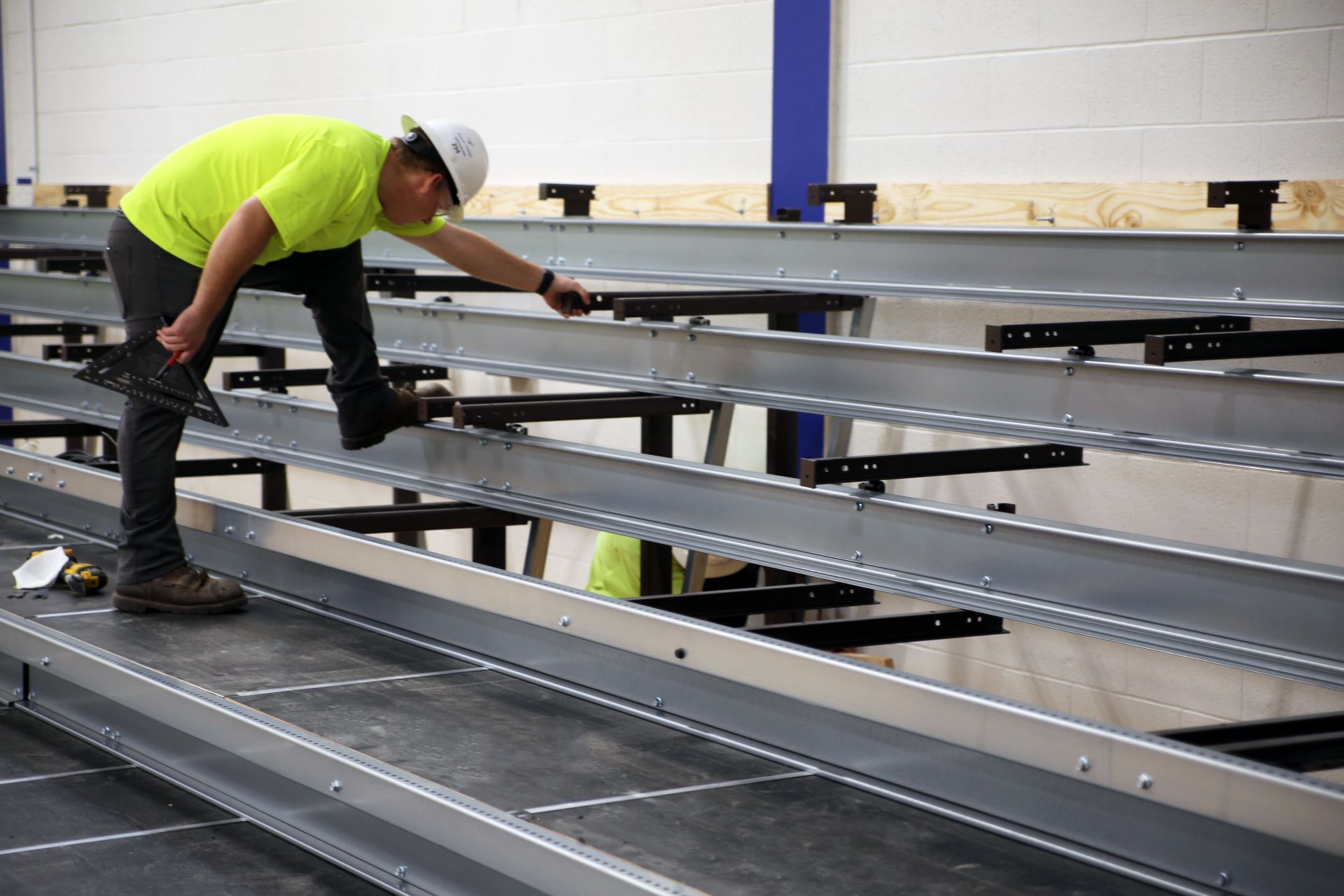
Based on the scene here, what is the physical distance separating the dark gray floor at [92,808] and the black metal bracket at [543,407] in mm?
1072

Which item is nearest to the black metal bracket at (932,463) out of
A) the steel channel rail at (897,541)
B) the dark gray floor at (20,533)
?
the steel channel rail at (897,541)

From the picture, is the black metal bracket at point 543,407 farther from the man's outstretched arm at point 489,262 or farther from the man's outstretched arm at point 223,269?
the man's outstretched arm at point 223,269

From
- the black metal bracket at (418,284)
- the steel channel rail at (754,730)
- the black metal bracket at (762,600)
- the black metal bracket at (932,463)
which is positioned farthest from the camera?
the black metal bracket at (418,284)

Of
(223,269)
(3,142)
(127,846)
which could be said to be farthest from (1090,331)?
(3,142)

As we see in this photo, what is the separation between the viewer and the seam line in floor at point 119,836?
2225 mm

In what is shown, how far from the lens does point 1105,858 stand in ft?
6.25

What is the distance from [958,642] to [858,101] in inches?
62.4

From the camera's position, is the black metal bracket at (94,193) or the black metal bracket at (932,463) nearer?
the black metal bracket at (932,463)

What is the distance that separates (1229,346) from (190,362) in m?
2.02

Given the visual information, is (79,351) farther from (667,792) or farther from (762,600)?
(667,792)

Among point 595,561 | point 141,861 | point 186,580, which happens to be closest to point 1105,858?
point 141,861

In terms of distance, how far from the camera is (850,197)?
371 centimetres

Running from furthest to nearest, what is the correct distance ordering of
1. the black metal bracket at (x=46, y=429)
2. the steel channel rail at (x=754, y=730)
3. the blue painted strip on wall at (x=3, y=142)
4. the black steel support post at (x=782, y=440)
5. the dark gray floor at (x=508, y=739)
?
the blue painted strip on wall at (x=3, y=142) → the black metal bracket at (x=46, y=429) → the black steel support post at (x=782, y=440) → the dark gray floor at (x=508, y=739) → the steel channel rail at (x=754, y=730)

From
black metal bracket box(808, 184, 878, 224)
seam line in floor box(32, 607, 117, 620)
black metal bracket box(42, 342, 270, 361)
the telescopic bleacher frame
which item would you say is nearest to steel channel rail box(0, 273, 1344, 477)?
the telescopic bleacher frame
